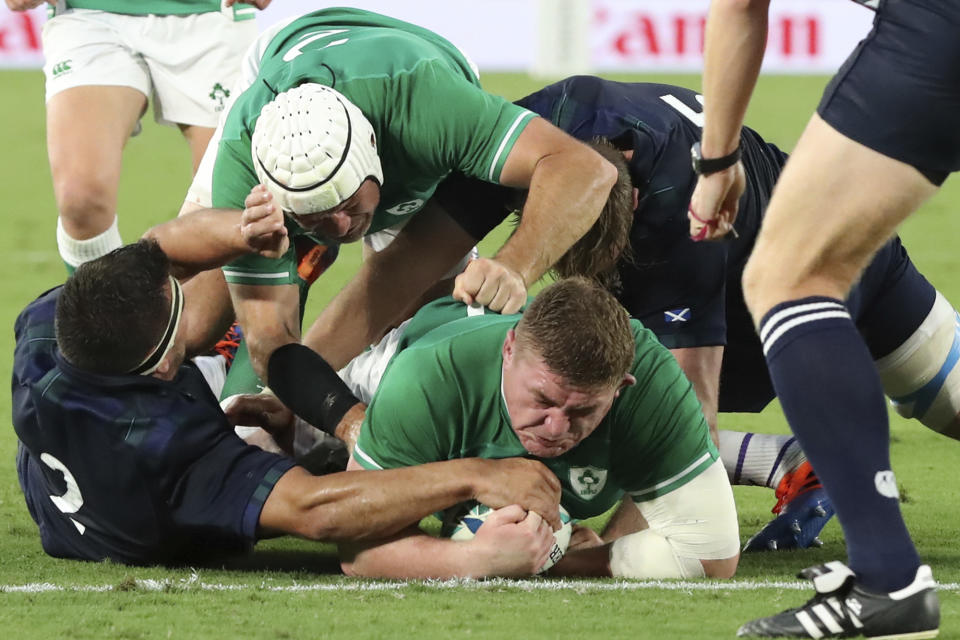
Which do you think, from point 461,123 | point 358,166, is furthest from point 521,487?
point 461,123

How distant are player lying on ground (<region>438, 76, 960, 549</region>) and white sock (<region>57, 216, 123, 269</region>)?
8.36ft

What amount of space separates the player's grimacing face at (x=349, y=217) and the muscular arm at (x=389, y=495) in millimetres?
875

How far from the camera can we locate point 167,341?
14.4ft

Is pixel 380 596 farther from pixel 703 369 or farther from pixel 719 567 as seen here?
pixel 703 369

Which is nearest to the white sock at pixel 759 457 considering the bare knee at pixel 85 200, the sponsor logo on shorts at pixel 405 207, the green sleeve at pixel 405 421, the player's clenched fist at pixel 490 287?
the sponsor logo on shorts at pixel 405 207

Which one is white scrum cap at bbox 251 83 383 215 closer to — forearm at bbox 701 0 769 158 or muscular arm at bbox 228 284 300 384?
muscular arm at bbox 228 284 300 384

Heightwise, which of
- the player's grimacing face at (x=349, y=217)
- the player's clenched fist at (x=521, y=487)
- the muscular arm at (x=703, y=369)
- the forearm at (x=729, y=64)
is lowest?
the muscular arm at (x=703, y=369)

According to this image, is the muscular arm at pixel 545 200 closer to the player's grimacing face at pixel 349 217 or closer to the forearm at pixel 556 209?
the forearm at pixel 556 209

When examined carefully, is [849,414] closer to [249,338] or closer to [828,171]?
[828,171]

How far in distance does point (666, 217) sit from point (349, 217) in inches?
40.8

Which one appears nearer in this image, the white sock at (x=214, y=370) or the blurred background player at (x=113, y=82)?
the white sock at (x=214, y=370)

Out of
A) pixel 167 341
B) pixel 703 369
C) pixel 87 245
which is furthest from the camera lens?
pixel 87 245

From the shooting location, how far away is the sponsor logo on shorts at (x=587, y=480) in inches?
169

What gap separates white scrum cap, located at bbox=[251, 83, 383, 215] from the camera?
15.0 ft
